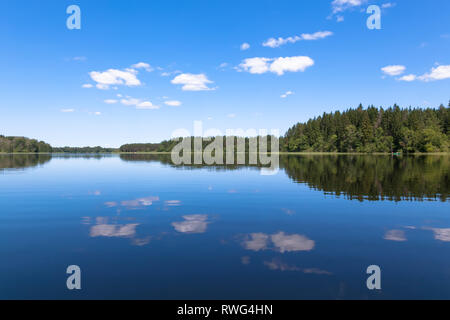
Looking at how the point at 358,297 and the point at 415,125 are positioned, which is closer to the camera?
the point at 358,297

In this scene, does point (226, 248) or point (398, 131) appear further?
point (398, 131)

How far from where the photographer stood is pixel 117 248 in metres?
13.0

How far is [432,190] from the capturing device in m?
→ 29.8

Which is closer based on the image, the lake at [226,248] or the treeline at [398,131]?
the lake at [226,248]

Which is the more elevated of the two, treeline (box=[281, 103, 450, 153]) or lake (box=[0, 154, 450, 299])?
treeline (box=[281, 103, 450, 153])

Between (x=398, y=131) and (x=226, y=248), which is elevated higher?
(x=398, y=131)

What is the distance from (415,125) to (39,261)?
214433mm

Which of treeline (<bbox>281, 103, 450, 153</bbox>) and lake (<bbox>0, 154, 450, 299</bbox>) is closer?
lake (<bbox>0, 154, 450, 299</bbox>)

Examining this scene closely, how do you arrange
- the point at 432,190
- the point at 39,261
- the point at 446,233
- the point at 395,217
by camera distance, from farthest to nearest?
the point at 432,190 → the point at 395,217 → the point at 446,233 → the point at 39,261

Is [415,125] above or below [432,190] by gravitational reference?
above

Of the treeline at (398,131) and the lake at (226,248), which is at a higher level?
the treeline at (398,131)

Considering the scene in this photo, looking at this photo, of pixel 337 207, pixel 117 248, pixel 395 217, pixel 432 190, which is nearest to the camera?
pixel 117 248
